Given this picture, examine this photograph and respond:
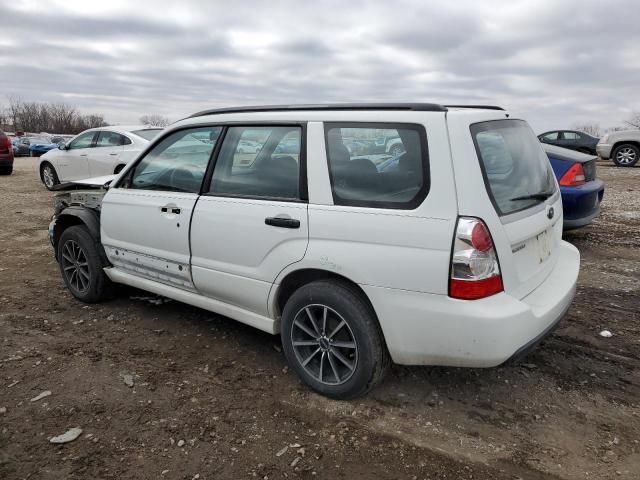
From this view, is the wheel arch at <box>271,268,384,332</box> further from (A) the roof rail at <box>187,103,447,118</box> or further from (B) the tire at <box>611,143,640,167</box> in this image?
(B) the tire at <box>611,143,640,167</box>

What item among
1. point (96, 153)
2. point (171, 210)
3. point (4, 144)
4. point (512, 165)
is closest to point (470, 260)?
point (512, 165)

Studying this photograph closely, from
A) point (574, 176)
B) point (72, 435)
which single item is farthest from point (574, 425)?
point (574, 176)

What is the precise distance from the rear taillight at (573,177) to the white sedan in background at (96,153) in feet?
23.9

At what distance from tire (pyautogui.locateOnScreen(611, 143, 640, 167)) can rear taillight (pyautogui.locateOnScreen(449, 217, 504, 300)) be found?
56.8ft

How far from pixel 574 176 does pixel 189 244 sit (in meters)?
4.57

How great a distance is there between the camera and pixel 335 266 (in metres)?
2.76

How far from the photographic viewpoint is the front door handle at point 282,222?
2.91 meters

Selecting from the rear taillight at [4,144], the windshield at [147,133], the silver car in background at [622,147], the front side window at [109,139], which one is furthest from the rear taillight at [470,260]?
the silver car in background at [622,147]

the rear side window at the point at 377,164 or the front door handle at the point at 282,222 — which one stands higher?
the rear side window at the point at 377,164

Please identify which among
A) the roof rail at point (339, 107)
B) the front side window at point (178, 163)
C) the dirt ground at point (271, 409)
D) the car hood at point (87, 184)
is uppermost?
the roof rail at point (339, 107)

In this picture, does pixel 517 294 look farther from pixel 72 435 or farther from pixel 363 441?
pixel 72 435

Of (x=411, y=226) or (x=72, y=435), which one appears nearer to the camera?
(x=411, y=226)

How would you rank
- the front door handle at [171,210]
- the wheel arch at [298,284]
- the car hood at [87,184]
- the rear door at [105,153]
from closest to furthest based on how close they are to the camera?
the wheel arch at [298,284] → the front door handle at [171,210] → the car hood at [87,184] → the rear door at [105,153]

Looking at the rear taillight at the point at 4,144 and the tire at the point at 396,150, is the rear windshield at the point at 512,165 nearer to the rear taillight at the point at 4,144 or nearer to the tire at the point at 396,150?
the tire at the point at 396,150
